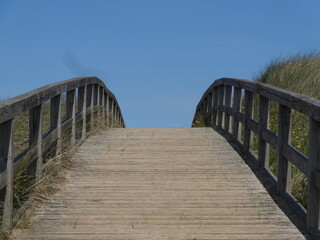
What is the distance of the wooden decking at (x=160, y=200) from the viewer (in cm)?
575

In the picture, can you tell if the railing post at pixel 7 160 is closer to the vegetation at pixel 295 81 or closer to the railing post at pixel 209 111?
the vegetation at pixel 295 81

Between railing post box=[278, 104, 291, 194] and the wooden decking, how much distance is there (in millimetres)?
240

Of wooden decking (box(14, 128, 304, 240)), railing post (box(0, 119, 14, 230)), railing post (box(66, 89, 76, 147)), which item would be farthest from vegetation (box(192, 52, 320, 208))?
railing post (box(0, 119, 14, 230))

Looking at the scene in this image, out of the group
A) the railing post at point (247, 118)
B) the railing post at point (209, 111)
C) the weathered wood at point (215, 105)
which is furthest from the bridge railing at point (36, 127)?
the railing post at point (209, 111)

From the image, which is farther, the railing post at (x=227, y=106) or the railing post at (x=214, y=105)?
the railing post at (x=214, y=105)

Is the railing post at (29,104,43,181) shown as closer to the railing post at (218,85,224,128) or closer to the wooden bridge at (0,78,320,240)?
the wooden bridge at (0,78,320,240)

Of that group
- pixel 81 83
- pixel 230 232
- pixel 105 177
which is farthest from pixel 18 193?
pixel 81 83

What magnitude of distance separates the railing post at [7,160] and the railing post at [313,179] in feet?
9.28

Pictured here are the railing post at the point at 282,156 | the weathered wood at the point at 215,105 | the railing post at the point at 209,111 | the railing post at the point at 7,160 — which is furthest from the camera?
the railing post at the point at 209,111

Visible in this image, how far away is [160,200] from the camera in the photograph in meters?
6.89

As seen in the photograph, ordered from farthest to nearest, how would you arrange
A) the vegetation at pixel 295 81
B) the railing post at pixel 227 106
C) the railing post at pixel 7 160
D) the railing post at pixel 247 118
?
the railing post at pixel 227 106 < the vegetation at pixel 295 81 < the railing post at pixel 247 118 < the railing post at pixel 7 160

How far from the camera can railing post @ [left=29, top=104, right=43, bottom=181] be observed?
6.85 metres

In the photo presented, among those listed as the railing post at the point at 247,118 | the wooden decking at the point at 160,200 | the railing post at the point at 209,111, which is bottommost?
the railing post at the point at 209,111

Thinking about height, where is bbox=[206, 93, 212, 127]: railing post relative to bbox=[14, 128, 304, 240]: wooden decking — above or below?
below
